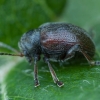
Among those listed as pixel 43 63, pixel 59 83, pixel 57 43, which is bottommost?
pixel 43 63

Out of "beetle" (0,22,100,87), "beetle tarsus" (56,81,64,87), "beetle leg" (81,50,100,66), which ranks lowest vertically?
"beetle tarsus" (56,81,64,87)

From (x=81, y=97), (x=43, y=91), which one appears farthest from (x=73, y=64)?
(x=81, y=97)

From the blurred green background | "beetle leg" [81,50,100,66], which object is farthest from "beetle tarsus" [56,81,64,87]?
"beetle leg" [81,50,100,66]

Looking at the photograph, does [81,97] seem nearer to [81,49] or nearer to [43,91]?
[43,91]

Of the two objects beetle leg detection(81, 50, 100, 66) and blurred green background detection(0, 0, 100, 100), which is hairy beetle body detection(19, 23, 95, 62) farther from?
blurred green background detection(0, 0, 100, 100)

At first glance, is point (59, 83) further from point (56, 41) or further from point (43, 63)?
point (43, 63)

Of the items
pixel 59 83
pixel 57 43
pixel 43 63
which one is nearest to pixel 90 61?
pixel 57 43
